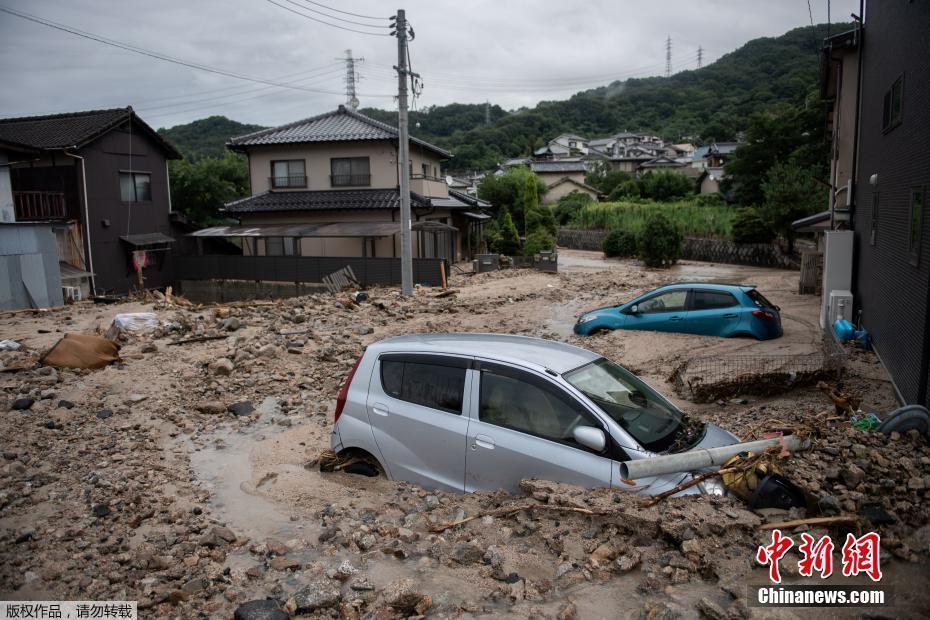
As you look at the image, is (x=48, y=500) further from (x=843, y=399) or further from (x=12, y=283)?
(x=12, y=283)

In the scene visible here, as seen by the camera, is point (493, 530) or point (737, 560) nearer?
point (737, 560)

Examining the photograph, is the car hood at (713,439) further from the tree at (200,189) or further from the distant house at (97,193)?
the tree at (200,189)

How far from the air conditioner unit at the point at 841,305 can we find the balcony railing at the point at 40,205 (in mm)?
26308

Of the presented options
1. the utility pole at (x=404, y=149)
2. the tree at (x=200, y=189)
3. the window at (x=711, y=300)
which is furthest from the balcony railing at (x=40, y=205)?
the window at (x=711, y=300)

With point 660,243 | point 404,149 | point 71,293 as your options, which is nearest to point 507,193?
point 660,243

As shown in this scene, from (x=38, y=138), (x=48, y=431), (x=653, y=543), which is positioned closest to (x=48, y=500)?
(x=48, y=431)

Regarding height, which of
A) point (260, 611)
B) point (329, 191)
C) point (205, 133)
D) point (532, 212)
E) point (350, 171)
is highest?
point (205, 133)

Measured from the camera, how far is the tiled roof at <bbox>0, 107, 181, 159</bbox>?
82.3 ft

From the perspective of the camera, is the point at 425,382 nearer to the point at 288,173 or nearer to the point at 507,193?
the point at 288,173

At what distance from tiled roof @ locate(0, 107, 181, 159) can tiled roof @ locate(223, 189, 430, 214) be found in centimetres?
495

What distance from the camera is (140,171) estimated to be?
28297 millimetres

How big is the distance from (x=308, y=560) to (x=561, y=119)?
122 meters

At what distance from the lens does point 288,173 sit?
102 feet

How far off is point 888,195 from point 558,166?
62.1 meters
